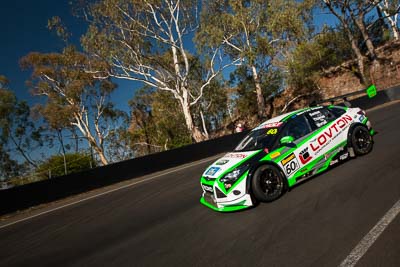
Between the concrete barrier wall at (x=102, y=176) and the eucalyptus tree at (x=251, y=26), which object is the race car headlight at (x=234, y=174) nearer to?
the concrete barrier wall at (x=102, y=176)

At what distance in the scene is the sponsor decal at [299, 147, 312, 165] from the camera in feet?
16.4

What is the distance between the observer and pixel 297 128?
17.8ft

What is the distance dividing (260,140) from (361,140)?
250 centimetres

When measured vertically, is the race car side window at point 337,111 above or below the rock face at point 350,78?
below

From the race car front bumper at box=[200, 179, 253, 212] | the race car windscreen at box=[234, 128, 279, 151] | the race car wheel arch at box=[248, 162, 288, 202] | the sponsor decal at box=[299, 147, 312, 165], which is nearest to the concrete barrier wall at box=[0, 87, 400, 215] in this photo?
the race car windscreen at box=[234, 128, 279, 151]

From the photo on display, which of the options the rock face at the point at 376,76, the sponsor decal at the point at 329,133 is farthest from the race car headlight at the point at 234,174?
the rock face at the point at 376,76

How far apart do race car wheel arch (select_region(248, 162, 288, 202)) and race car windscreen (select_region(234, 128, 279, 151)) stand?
462mm

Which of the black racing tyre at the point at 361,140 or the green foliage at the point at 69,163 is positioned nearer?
the black racing tyre at the point at 361,140

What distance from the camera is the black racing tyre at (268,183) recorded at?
15.0 ft

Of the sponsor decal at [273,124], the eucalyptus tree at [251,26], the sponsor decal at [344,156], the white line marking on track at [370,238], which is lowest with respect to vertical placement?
the white line marking on track at [370,238]

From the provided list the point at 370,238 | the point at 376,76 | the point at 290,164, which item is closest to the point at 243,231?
the point at 370,238

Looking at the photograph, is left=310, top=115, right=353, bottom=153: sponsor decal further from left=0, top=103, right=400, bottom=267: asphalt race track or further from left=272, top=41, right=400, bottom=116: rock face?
left=272, top=41, right=400, bottom=116: rock face

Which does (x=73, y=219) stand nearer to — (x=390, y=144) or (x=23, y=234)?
(x=23, y=234)

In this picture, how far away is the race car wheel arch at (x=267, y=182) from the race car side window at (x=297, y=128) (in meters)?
0.83
